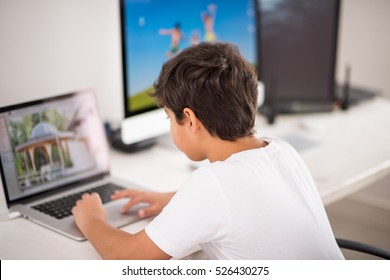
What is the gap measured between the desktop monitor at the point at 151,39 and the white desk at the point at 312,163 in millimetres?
117

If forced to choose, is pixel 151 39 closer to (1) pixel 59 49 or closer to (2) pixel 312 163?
(1) pixel 59 49

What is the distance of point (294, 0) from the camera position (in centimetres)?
240

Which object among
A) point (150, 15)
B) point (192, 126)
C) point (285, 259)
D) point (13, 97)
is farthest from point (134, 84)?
point (285, 259)

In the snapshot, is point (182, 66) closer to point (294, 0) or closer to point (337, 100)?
point (294, 0)

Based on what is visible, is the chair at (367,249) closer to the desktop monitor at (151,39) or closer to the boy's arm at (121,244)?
the boy's arm at (121,244)

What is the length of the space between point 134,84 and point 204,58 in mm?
683

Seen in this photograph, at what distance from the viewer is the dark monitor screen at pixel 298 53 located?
7.90ft

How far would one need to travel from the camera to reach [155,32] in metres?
1.99

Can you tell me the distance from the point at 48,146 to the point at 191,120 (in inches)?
21.6

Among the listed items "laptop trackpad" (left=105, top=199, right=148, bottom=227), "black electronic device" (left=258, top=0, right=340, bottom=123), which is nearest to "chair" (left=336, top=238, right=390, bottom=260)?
"laptop trackpad" (left=105, top=199, right=148, bottom=227)

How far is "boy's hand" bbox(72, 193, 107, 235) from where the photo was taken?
59.6 inches

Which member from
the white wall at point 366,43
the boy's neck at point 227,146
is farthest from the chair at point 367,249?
the white wall at point 366,43

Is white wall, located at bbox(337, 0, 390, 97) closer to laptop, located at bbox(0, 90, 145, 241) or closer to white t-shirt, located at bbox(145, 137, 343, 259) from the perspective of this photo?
laptop, located at bbox(0, 90, 145, 241)

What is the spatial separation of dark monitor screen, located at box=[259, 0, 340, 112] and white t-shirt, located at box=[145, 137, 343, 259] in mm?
1090
